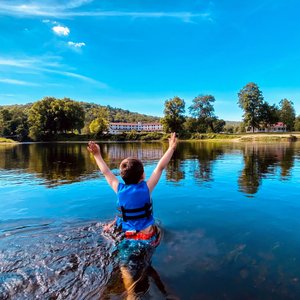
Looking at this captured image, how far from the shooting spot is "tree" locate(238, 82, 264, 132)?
107375 mm

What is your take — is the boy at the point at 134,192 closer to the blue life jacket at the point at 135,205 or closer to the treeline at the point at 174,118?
the blue life jacket at the point at 135,205

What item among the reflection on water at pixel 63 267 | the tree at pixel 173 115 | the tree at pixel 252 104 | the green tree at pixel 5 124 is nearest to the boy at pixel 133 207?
the reflection on water at pixel 63 267

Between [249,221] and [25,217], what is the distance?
27.8ft

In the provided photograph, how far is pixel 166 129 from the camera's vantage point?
421ft

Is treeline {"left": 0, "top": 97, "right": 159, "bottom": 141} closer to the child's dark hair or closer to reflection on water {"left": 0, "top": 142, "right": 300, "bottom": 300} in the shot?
reflection on water {"left": 0, "top": 142, "right": 300, "bottom": 300}

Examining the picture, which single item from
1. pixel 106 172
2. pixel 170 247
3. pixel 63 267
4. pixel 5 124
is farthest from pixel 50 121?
pixel 106 172

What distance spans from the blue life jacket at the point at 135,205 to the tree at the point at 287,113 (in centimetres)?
13555

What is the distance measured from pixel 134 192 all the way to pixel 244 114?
113 m

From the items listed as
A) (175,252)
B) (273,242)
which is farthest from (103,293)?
(273,242)

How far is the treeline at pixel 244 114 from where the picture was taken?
108 m

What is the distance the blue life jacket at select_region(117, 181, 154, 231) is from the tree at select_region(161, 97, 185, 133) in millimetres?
122170

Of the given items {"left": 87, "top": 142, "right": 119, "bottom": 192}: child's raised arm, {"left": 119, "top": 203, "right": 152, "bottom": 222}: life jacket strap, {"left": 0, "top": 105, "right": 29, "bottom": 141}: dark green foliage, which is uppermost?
{"left": 0, "top": 105, "right": 29, "bottom": 141}: dark green foliage

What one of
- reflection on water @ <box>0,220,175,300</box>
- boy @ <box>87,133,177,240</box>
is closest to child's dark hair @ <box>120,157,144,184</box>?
boy @ <box>87,133,177,240</box>

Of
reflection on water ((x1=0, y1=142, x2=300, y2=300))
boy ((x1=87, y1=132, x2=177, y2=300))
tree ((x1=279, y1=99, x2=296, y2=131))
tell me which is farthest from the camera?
tree ((x1=279, y1=99, x2=296, y2=131))
